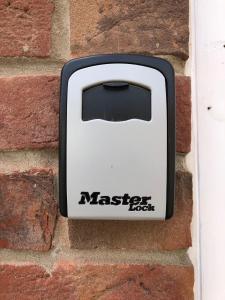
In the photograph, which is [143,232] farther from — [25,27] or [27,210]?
[25,27]

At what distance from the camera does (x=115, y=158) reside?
369 mm

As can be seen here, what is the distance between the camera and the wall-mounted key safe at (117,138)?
0.37 m

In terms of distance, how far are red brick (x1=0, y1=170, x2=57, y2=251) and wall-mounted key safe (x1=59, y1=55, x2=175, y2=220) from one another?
0.12 feet

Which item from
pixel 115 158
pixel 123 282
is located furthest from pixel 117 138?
pixel 123 282

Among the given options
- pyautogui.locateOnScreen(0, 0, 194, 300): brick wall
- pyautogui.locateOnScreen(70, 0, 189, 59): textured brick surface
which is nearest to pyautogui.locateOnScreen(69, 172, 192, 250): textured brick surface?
pyautogui.locateOnScreen(0, 0, 194, 300): brick wall

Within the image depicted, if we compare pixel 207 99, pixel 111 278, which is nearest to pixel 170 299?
pixel 111 278

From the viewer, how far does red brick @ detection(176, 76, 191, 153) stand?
411mm

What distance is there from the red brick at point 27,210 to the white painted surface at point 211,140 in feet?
0.45

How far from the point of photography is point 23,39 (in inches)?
16.5

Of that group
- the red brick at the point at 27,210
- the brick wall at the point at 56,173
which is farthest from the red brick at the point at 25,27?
the red brick at the point at 27,210

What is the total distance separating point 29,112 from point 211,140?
17 cm

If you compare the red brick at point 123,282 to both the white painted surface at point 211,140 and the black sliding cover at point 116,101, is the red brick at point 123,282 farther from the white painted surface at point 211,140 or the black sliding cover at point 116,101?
the black sliding cover at point 116,101

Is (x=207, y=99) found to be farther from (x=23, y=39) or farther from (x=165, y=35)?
(x=23, y=39)

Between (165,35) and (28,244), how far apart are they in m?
0.23
